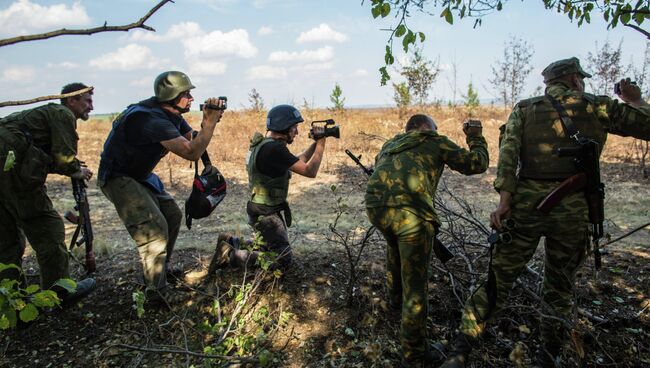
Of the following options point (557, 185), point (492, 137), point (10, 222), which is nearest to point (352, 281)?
point (557, 185)

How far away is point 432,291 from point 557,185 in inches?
60.7

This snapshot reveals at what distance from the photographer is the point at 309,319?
3.63m

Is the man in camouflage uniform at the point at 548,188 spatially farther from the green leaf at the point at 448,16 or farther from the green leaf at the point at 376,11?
the green leaf at the point at 376,11

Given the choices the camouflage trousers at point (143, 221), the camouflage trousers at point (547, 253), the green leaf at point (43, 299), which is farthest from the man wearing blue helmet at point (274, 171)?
the green leaf at point (43, 299)

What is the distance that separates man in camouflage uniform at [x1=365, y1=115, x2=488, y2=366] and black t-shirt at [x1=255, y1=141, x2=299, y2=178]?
95cm

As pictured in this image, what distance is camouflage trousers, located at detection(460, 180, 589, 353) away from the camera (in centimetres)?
275

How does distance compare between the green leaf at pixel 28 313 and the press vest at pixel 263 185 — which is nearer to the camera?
the green leaf at pixel 28 313

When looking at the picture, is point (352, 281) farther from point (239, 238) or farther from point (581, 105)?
point (581, 105)

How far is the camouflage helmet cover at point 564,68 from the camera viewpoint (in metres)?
2.89

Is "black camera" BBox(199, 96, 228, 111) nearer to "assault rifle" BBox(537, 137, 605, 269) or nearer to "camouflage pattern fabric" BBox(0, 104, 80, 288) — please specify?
"camouflage pattern fabric" BBox(0, 104, 80, 288)

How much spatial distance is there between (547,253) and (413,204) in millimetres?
975

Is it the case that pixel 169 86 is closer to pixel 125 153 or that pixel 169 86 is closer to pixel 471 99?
pixel 125 153

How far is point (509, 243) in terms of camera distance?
287 cm

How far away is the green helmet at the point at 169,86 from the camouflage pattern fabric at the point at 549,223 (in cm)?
258
